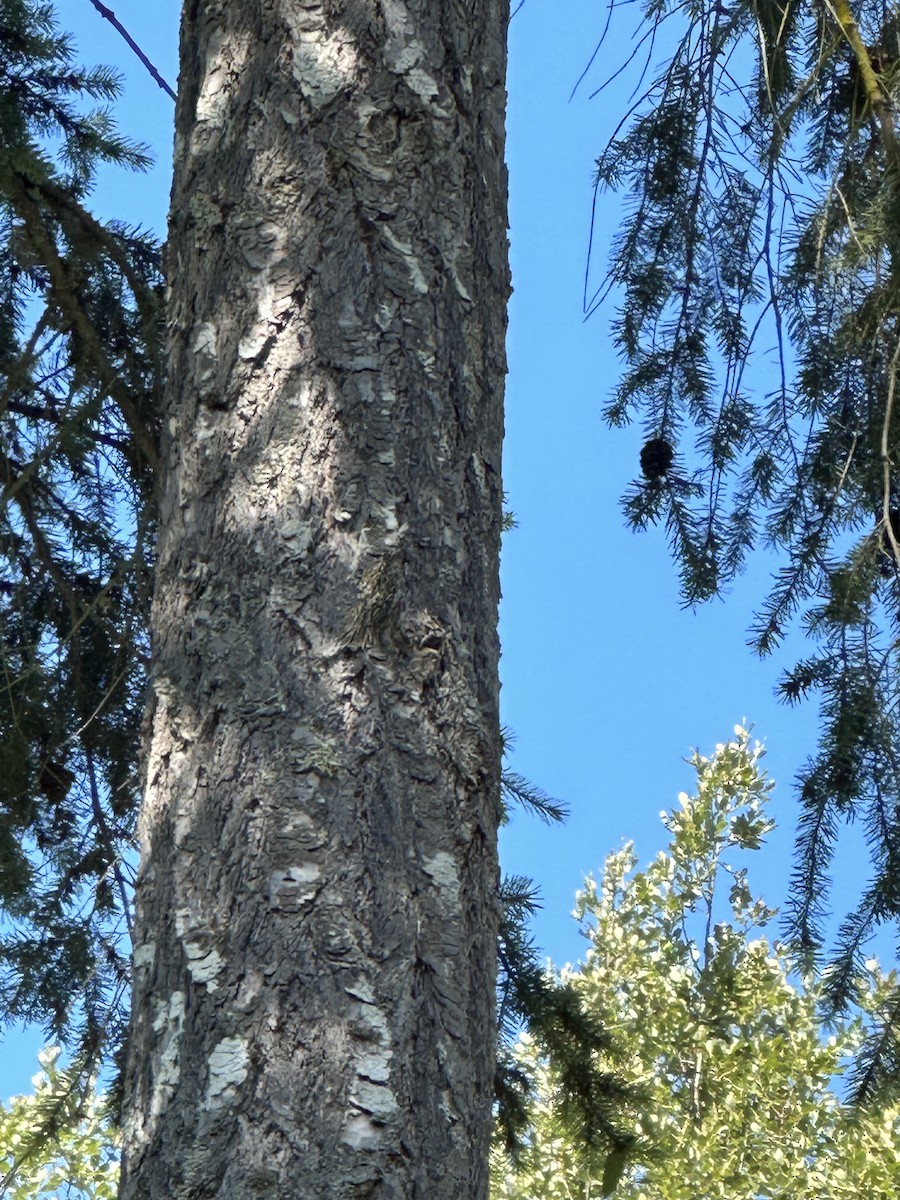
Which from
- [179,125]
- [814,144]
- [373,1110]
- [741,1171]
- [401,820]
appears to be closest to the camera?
[373,1110]

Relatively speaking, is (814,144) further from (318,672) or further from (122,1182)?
(122,1182)

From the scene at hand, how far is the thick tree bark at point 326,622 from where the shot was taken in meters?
1.23

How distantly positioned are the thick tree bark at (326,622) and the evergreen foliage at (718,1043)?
17.5ft

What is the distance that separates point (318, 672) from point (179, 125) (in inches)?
30.9

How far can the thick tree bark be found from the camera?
1233mm

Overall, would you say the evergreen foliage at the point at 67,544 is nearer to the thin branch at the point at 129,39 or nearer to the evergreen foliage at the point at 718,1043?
the thin branch at the point at 129,39

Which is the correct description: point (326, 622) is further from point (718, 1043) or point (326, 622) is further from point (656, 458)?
point (718, 1043)

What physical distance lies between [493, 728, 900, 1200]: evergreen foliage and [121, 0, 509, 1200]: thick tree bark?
5.35 meters

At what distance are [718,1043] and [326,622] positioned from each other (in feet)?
22.5

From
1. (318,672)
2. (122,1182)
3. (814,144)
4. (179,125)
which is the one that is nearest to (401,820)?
(318,672)

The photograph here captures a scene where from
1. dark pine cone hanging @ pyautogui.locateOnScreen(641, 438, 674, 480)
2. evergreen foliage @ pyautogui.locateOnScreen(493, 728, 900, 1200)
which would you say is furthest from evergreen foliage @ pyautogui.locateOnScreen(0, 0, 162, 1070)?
evergreen foliage @ pyautogui.locateOnScreen(493, 728, 900, 1200)

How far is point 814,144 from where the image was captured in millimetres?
3162

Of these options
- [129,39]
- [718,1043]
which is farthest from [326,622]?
[718,1043]

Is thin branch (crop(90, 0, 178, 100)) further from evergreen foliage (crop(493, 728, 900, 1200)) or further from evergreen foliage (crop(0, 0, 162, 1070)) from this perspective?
evergreen foliage (crop(493, 728, 900, 1200))
